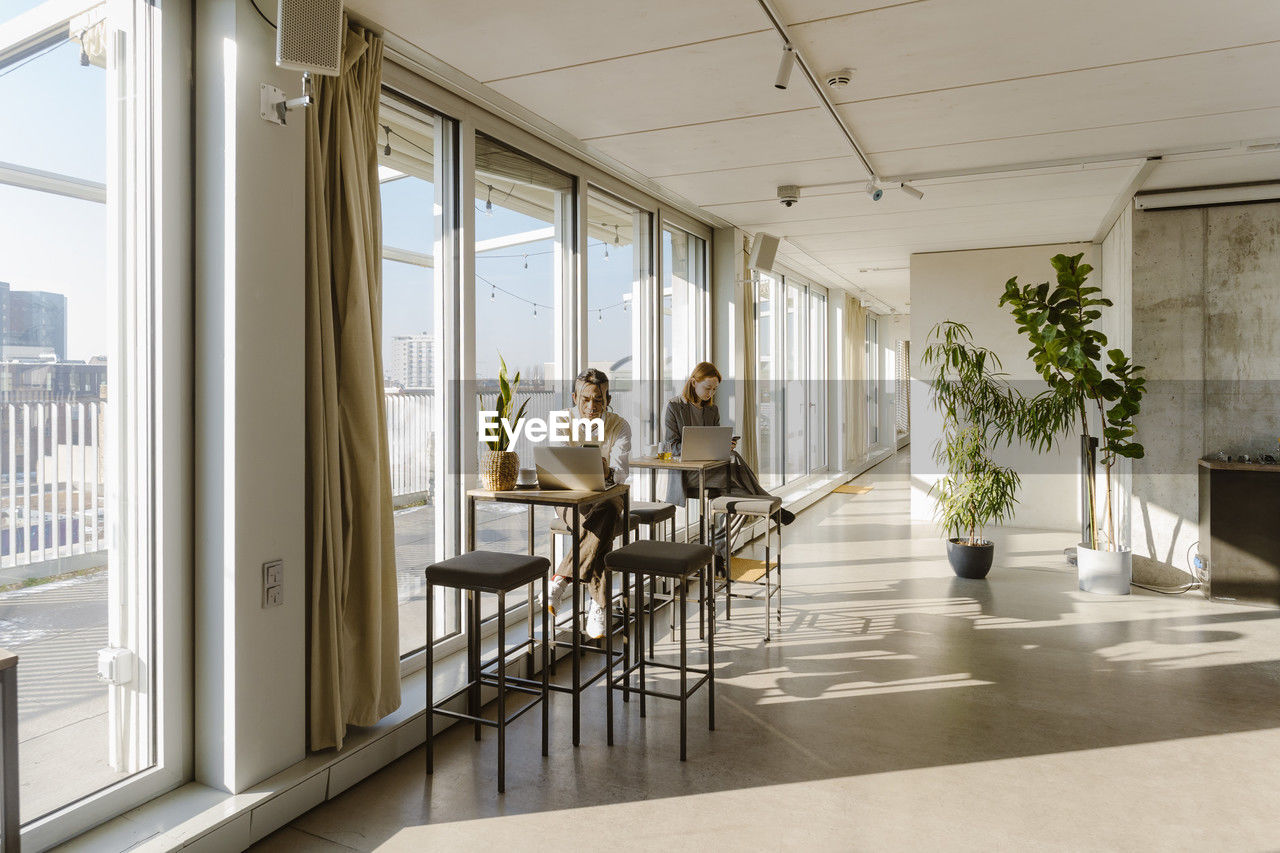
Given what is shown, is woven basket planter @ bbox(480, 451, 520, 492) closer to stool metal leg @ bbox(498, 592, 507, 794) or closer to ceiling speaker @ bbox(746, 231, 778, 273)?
stool metal leg @ bbox(498, 592, 507, 794)

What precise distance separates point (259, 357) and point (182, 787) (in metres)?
1.38

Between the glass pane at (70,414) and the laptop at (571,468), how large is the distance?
1338mm

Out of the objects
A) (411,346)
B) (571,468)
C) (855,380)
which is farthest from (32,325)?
(855,380)

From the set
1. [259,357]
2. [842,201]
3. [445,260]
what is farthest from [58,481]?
[842,201]

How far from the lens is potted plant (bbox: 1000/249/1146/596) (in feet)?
17.1

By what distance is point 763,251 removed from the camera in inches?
246

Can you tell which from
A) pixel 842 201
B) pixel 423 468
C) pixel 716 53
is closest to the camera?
pixel 716 53

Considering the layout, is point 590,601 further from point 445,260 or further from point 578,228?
point 578,228

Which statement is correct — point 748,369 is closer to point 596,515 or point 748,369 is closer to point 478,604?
point 596,515

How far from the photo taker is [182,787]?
243 cm

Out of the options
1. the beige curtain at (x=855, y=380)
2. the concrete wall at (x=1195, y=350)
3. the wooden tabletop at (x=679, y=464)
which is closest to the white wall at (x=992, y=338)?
the concrete wall at (x=1195, y=350)

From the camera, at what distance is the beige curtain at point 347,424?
263 cm

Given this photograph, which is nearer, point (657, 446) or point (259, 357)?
point (259, 357)

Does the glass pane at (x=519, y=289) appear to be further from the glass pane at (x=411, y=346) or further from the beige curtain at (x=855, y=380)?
the beige curtain at (x=855, y=380)
